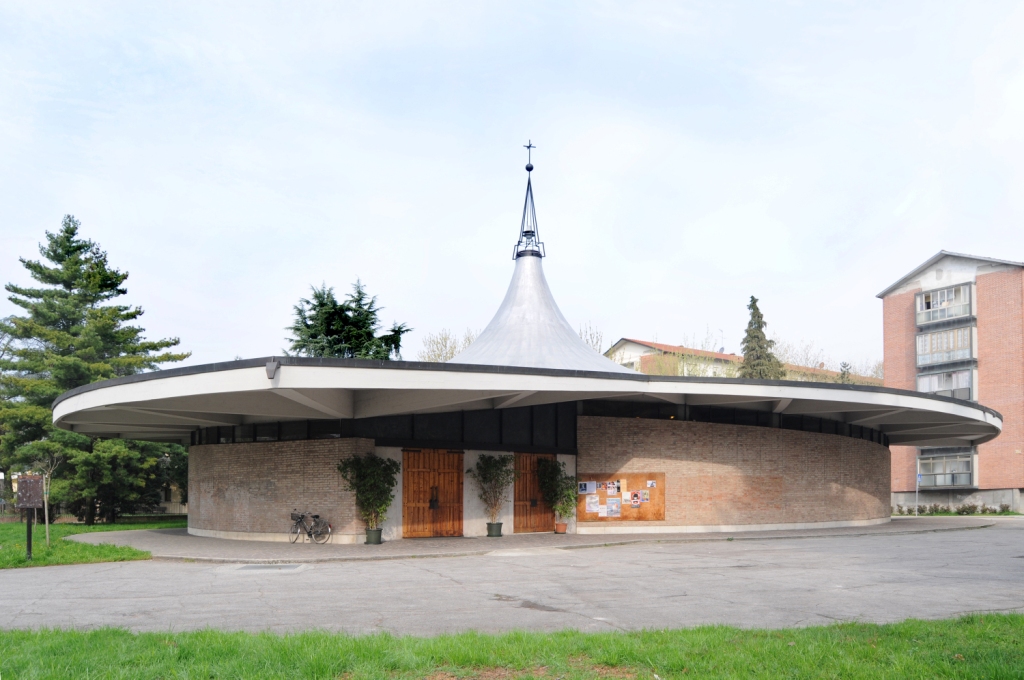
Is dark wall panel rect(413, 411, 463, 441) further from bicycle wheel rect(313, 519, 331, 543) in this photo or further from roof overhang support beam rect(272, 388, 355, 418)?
bicycle wheel rect(313, 519, 331, 543)

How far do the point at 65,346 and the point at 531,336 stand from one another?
2159 cm

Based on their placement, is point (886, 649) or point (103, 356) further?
point (103, 356)

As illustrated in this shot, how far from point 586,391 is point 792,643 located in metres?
13.5

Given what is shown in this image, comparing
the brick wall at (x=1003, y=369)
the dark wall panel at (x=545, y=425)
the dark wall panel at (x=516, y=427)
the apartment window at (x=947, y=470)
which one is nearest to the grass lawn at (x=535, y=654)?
the dark wall panel at (x=516, y=427)

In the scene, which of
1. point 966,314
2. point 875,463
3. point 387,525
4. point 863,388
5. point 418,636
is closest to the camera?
point 418,636

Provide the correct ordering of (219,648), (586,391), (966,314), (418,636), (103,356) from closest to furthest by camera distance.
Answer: (219,648)
(418,636)
(586,391)
(103,356)
(966,314)

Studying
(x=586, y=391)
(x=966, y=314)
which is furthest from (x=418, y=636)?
(x=966, y=314)

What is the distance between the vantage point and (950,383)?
192 ft

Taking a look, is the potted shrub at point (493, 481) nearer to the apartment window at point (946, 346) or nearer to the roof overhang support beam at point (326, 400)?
the roof overhang support beam at point (326, 400)

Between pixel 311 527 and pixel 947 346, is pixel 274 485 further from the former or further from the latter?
pixel 947 346

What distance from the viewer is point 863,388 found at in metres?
25.9

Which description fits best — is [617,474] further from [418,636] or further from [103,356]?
[103,356]

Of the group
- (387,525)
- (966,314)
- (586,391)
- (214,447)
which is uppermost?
(966,314)

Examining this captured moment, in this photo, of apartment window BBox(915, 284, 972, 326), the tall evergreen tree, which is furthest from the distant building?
the tall evergreen tree
